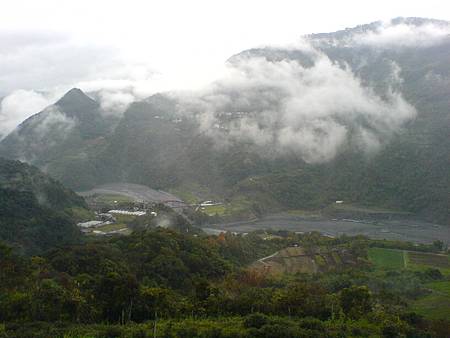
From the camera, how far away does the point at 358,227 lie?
81.2 m

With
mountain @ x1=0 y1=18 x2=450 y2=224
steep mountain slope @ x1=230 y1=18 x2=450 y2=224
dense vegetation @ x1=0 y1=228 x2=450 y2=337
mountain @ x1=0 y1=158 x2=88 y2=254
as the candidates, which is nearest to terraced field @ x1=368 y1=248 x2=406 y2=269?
dense vegetation @ x1=0 y1=228 x2=450 y2=337

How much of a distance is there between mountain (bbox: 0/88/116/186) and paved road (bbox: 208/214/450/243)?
167 ft

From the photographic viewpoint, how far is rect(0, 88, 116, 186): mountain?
410 feet

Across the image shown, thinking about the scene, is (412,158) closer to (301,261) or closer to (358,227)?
(358,227)

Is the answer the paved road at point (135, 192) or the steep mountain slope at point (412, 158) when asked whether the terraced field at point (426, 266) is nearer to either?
the steep mountain slope at point (412, 158)

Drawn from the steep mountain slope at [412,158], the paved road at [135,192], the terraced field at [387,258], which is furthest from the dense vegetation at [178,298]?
the paved road at [135,192]

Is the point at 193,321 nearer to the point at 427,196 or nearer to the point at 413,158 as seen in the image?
the point at 427,196

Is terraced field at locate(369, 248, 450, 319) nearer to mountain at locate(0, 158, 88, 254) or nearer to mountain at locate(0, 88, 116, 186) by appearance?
mountain at locate(0, 158, 88, 254)

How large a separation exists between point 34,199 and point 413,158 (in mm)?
73160

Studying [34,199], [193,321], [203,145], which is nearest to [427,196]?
[203,145]

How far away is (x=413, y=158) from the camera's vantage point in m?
102

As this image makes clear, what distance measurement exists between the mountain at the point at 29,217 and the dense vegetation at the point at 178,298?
1178 centimetres

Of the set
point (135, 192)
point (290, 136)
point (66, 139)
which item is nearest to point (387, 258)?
point (135, 192)

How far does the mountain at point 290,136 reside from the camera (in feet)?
334
